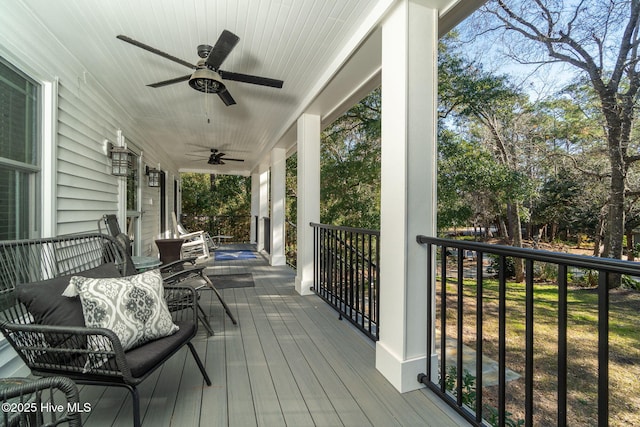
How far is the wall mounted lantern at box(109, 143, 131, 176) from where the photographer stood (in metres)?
3.80

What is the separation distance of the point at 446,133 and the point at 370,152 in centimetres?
249

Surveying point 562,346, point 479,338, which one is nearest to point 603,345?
point 562,346

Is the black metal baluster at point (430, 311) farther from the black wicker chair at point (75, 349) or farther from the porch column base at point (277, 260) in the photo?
the porch column base at point (277, 260)

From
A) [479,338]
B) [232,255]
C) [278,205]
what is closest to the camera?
[479,338]

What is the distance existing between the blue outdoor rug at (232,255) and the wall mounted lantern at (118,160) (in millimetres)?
3541

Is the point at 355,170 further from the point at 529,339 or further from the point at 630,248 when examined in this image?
the point at 529,339

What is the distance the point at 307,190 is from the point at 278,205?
6.21 ft

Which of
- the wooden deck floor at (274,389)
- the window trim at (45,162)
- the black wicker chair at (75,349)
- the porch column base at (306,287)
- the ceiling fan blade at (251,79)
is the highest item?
the ceiling fan blade at (251,79)

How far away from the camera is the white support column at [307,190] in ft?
13.3

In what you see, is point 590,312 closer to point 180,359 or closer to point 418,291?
point 418,291

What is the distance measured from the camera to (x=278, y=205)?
5.89 meters

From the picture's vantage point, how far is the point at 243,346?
8.06 feet

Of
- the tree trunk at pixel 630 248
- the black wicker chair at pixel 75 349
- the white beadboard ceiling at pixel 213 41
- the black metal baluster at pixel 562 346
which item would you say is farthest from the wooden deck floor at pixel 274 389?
the tree trunk at pixel 630 248

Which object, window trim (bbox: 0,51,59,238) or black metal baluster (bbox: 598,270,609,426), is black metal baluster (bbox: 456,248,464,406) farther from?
window trim (bbox: 0,51,59,238)
